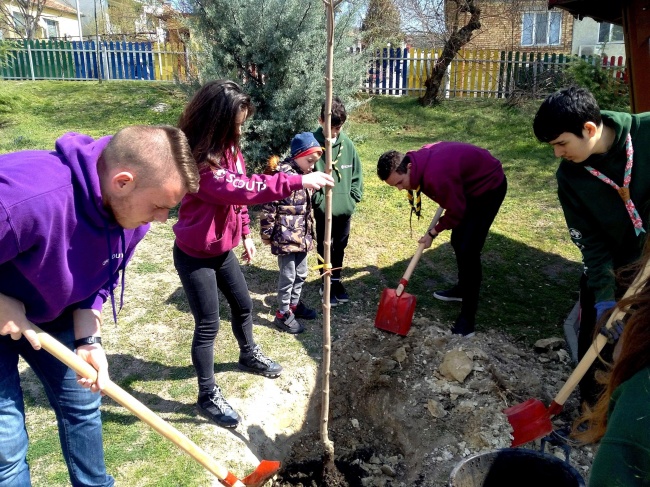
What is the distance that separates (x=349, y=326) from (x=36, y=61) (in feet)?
52.3

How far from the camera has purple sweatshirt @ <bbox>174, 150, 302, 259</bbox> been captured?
→ 271 cm

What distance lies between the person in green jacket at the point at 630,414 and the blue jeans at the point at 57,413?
184 cm

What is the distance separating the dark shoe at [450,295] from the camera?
4.88 meters

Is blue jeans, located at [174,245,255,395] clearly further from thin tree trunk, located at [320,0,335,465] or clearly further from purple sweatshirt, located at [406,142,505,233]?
purple sweatshirt, located at [406,142,505,233]

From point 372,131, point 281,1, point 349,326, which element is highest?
point 281,1

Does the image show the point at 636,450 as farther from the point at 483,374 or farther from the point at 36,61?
the point at 36,61

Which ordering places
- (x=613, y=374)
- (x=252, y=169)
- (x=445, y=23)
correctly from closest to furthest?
(x=613, y=374), (x=252, y=169), (x=445, y=23)

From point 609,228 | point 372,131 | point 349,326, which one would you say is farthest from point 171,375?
point 372,131

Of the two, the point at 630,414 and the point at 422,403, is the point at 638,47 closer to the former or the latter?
the point at 422,403

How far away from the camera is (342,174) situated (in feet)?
14.7

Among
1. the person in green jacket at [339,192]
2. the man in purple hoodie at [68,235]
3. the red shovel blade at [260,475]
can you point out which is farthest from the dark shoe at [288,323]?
the man in purple hoodie at [68,235]

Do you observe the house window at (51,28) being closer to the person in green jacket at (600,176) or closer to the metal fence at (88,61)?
the metal fence at (88,61)

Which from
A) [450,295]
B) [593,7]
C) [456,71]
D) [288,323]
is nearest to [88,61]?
[456,71]

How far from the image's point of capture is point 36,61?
16.3m
